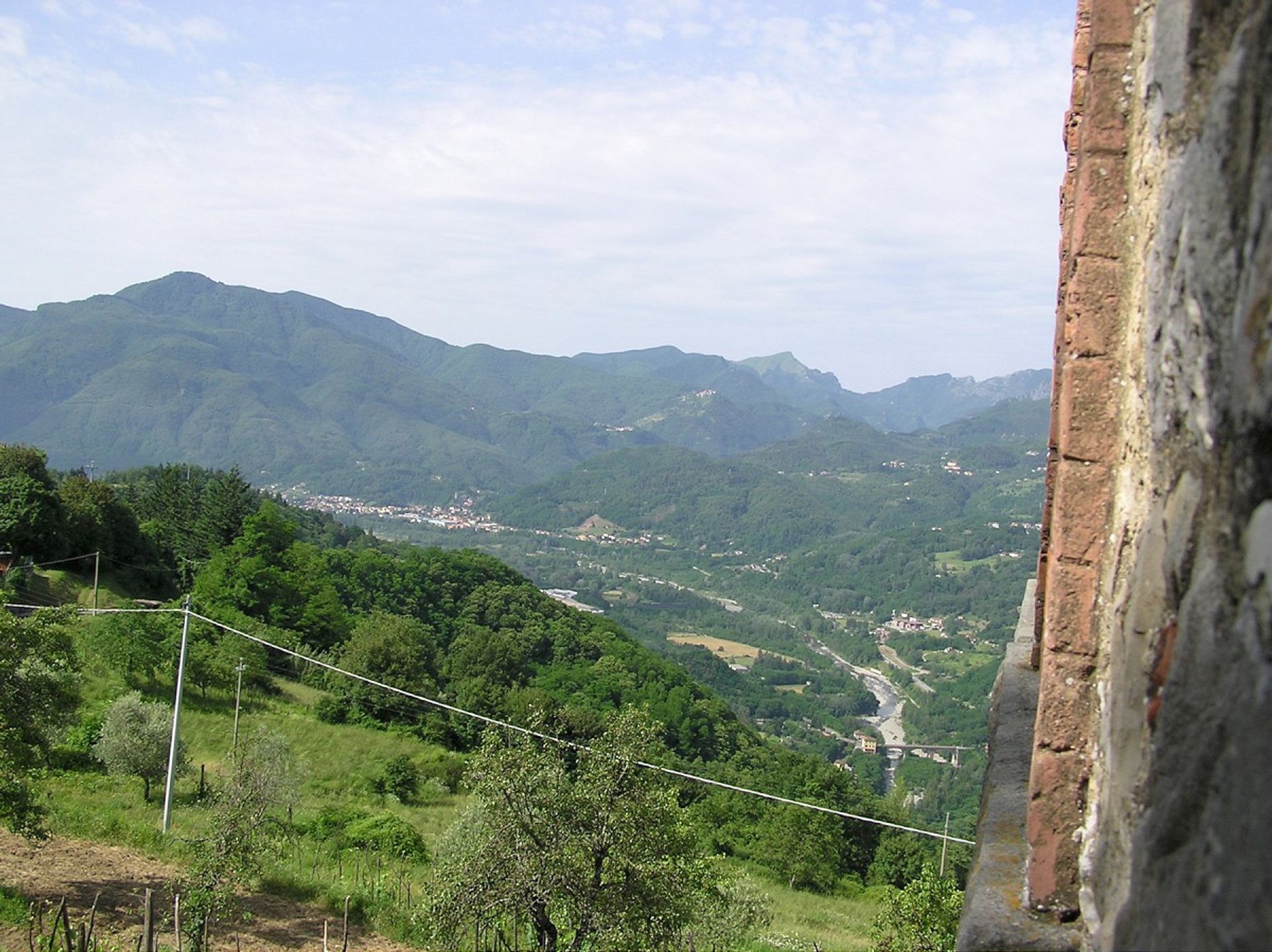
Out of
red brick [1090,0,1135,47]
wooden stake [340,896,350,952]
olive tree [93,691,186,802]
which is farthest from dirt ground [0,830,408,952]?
red brick [1090,0,1135,47]

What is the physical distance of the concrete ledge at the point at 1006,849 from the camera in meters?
2.52

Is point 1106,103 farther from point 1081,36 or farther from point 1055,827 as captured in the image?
point 1055,827

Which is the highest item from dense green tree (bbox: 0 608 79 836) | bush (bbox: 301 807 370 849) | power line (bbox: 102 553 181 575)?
dense green tree (bbox: 0 608 79 836)

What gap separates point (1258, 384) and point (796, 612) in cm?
16884

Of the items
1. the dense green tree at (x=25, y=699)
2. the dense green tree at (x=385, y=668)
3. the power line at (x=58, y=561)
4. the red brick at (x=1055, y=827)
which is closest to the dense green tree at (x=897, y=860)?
the dense green tree at (x=385, y=668)

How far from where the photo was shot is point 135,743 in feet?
71.4

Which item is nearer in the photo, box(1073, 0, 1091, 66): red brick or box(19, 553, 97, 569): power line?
box(1073, 0, 1091, 66): red brick

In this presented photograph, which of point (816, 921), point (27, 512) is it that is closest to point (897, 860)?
point (816, 921)

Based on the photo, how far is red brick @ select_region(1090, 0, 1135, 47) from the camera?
8.52ft

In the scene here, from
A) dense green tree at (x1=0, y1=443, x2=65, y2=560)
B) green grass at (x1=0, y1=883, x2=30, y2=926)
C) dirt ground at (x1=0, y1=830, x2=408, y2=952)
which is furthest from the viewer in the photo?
dense green tree at (x1=0, y1=443, x2=65, y2=560)

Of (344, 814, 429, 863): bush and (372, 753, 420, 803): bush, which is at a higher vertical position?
(344, 814, 429, 863): bush

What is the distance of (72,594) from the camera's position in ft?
117

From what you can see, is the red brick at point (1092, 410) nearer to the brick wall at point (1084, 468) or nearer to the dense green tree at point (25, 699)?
the brick wall at point (1084, 468)

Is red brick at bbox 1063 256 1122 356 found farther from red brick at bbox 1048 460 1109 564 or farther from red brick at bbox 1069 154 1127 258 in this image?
red brick at bbox 1048 460 1109 564
